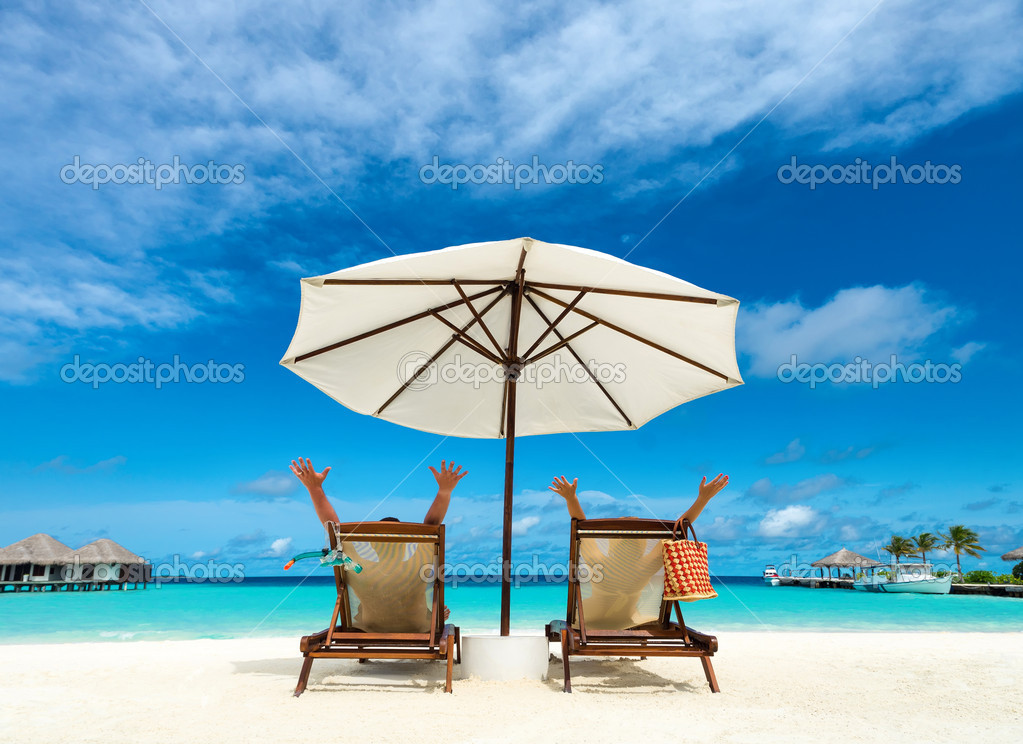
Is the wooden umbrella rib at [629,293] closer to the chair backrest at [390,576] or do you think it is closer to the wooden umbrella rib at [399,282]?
the wooden umbrella rib at [399,282]

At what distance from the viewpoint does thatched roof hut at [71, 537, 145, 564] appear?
26.1m

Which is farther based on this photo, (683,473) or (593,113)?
(683,473)

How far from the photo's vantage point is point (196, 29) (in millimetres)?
5594

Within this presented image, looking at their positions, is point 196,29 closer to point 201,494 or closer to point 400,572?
point 400,572

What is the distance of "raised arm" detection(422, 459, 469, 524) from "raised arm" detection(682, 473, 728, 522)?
149 centimetres

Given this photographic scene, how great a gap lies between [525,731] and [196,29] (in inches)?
251

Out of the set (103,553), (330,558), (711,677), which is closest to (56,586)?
(103,553)

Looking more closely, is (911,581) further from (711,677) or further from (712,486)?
(712,486)

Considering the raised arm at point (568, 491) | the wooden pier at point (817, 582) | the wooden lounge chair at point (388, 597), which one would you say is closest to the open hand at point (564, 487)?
the raised arm at point (568, 491)

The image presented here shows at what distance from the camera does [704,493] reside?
389 cm

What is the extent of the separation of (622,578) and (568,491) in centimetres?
66

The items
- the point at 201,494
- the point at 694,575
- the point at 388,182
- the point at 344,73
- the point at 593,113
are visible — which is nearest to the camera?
the point at 694,575

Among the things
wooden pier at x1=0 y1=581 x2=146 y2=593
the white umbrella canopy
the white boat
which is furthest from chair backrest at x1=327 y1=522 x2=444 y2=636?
the white boat

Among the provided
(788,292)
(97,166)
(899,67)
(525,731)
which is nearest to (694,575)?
Answer: (525,731)
